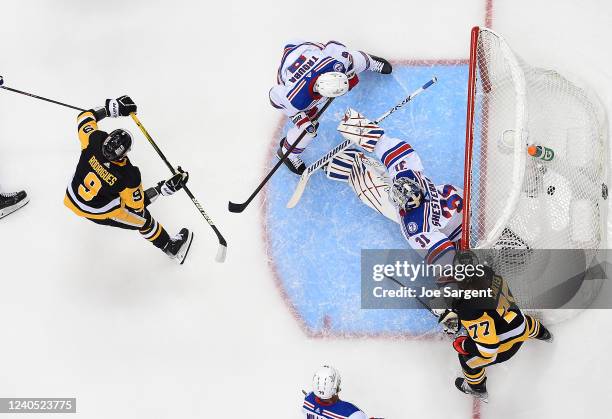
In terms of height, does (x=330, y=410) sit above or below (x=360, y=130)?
below

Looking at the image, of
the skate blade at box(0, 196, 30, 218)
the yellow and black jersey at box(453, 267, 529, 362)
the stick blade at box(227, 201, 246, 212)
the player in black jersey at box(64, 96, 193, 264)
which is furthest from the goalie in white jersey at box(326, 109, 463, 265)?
the skate blade at box(0, 196, 30, 218)

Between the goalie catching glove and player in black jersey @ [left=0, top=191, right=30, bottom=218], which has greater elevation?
the goalie catching glove

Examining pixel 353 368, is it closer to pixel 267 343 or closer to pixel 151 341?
Result: pixel 267 343

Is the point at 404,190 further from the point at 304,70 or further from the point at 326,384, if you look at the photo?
the point at 326,384

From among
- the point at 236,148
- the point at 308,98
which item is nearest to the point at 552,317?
the point at 308,98

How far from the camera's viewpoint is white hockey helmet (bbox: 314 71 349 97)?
4.13 meters

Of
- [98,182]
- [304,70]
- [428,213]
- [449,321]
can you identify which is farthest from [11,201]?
[449,321]

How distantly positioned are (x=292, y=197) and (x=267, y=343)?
38.1 inches

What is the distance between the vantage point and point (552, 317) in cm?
453

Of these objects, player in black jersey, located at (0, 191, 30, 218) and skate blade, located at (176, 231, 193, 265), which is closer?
skate blade, located at (176, 231, 193, 265)

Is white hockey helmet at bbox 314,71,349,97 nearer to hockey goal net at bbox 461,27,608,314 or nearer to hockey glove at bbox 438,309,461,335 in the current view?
hockey goal net at bbox 461,27,608,314

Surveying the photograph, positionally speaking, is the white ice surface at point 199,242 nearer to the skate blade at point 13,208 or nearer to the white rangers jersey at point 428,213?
the skate blade at point 13,208

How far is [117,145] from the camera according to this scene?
3.95 meters

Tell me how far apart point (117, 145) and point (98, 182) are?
1.03 ft
